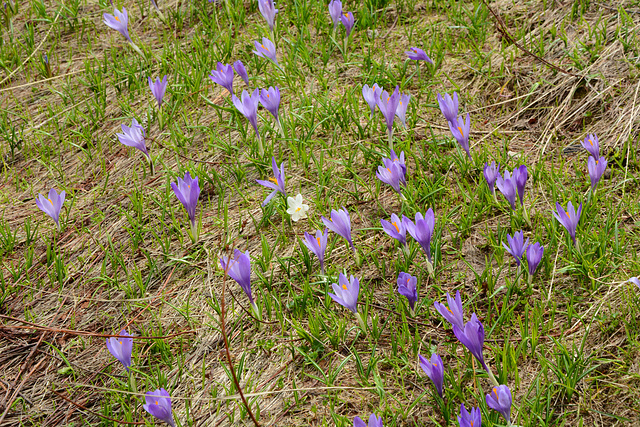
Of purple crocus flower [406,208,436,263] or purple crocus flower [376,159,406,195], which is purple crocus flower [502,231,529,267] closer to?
purple crocus flower [406,208,436,263]

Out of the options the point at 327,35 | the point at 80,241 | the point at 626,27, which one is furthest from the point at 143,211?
the point at 626,27

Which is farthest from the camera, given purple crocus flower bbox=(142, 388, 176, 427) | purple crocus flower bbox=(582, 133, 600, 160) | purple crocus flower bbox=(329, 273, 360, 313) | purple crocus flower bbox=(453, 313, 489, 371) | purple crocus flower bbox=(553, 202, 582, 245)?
purple crocus flower bbox=(582, 133, 600, 160)

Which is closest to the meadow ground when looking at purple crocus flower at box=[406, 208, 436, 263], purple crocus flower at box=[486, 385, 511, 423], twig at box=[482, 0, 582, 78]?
twig at box=[482, 0, 582, 78]

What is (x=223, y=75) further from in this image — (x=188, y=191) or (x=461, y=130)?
(x=461, y=130)

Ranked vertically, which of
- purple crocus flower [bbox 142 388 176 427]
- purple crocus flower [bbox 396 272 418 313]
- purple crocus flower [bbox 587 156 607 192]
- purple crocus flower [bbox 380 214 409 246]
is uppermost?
purple crocus flower [bbox 587 156 607 192]

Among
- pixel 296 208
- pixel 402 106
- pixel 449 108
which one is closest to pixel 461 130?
pixel 449 108

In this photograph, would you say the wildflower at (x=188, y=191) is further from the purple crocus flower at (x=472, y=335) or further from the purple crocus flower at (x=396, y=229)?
the purple crocus flower at (x=472, y=335)
